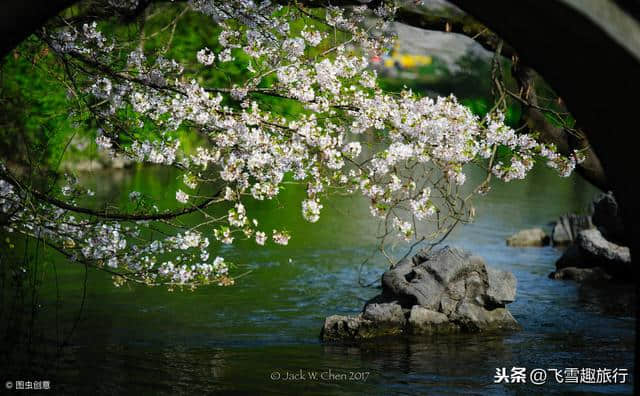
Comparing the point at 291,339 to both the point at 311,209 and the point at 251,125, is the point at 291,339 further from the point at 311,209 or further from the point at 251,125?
the point at 251,125

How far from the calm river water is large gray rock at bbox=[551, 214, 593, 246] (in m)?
1.81

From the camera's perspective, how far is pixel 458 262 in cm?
1032

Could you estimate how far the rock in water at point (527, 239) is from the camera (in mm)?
16781

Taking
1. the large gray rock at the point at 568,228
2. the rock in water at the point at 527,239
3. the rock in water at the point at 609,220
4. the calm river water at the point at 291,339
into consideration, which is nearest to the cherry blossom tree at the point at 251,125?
the calm river water at the point at 291,339

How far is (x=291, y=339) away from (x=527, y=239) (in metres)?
9.09

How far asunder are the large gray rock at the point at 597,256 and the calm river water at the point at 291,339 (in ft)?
1.95

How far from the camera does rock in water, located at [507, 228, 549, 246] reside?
55.1 feet

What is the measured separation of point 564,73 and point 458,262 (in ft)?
25.4

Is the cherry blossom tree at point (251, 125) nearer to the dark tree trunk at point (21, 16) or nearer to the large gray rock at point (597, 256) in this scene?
the dark tree trunk at point (21, 16)

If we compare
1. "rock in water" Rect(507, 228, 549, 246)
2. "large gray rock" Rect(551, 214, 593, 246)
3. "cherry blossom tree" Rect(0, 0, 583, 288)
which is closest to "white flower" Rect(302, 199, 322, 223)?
"cherry blossom tree" Rect(0, 0, 583, 288)

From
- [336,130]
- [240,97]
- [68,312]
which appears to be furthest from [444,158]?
[68,312]

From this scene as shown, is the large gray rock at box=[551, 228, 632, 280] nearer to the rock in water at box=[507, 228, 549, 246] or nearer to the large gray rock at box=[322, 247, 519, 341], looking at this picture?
the rock in water at box=[507, 228, 549, 246]

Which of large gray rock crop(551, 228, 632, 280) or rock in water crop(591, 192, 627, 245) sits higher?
rock in water crop(591, 192, 627, 245)

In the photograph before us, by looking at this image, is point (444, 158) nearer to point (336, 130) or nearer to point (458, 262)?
point (336, 130)
